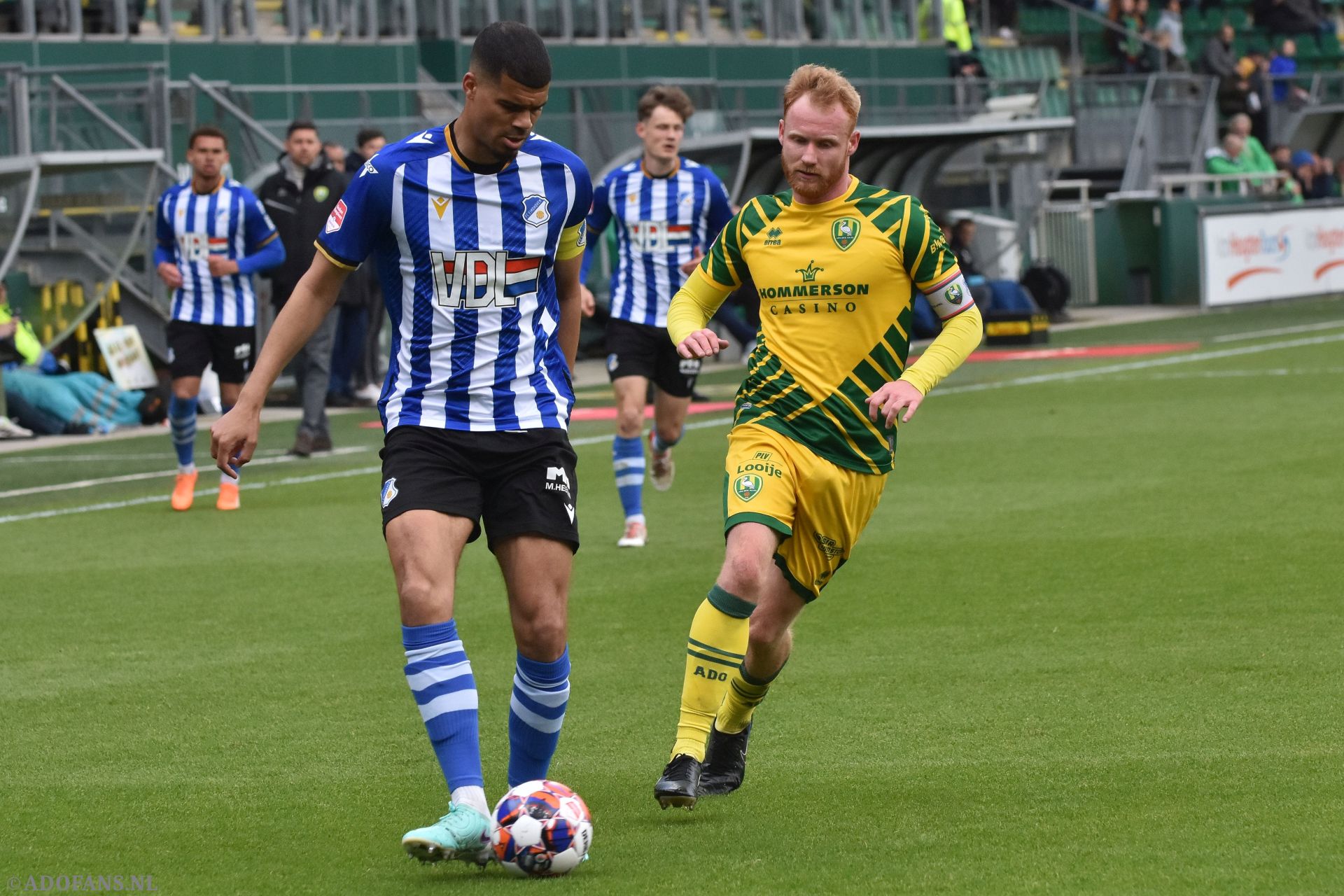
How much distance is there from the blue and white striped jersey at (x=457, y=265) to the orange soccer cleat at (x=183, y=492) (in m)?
7.53

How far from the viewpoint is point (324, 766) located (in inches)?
234

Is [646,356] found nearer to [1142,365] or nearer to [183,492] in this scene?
[183,492]

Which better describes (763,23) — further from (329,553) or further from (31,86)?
(329,553)

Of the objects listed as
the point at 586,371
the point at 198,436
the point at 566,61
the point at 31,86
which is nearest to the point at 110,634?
the point at 198,436

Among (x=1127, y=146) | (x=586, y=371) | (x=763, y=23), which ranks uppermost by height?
(x=763, y=23)

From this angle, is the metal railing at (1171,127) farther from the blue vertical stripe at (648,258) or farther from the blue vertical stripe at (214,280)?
the blue vertical stripe at (648,258)

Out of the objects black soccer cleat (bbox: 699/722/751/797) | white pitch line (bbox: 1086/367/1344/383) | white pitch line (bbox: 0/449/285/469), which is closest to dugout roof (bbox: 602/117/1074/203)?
white pitch line (bbox: 1086/367/1344/383)

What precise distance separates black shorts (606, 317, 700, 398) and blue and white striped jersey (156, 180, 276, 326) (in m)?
3.01

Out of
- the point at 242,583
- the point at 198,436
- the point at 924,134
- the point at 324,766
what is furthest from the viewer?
the point at 924,134

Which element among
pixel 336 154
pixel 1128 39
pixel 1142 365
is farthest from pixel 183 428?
pixel 1128 39

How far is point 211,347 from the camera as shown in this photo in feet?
40.8

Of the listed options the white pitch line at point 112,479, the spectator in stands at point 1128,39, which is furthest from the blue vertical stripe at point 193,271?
the spectator in stands at point 1128,39

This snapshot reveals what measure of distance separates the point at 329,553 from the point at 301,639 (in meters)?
2.37

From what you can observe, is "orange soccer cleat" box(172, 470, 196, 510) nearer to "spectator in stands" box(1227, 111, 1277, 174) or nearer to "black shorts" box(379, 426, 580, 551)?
"black shorts" box(379, 426, 580, 551)
